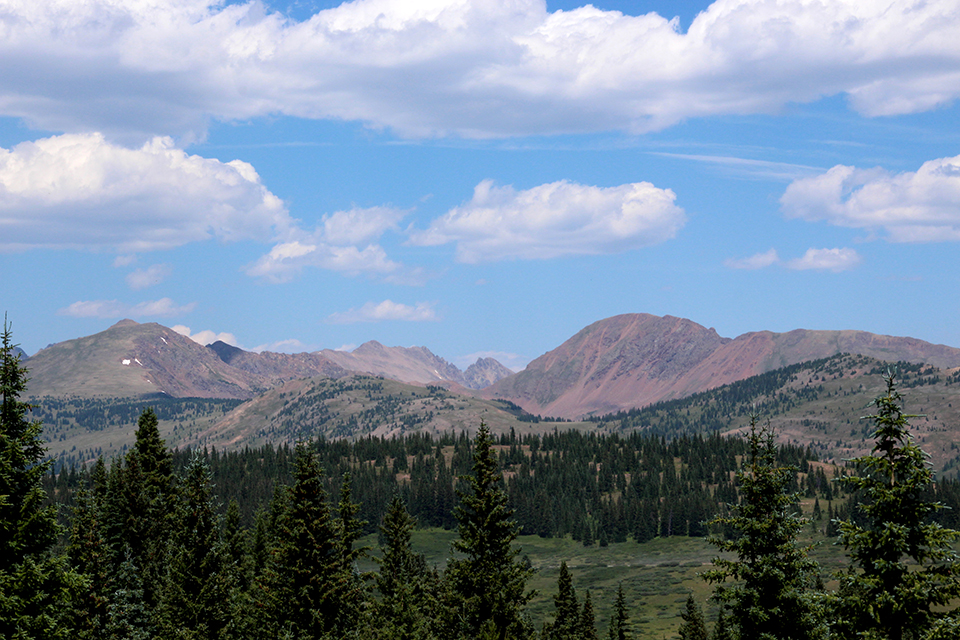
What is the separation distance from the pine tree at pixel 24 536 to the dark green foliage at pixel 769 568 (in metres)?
23.1

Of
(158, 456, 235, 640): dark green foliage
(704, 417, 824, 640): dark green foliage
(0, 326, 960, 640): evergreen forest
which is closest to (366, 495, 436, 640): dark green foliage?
(0, 326, 960, 640): evergreen forest

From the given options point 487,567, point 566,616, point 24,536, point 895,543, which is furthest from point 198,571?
point 895,543

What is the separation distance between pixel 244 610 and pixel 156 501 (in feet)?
49.9

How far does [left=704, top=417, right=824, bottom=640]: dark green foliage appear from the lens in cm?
3012

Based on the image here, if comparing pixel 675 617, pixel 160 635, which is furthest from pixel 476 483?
pixel 675 617

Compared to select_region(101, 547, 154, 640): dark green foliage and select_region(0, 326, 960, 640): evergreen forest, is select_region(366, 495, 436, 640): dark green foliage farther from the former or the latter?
select_region(101, 547, 154, 640): dark green foliage

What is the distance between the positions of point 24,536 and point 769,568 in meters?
26.1

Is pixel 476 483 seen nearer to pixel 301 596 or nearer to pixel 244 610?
pixel 301 596

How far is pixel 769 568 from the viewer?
98.7 ft

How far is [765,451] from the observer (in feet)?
105

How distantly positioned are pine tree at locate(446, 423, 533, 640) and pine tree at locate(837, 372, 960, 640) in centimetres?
2069

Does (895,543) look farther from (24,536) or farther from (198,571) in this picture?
(198,571)

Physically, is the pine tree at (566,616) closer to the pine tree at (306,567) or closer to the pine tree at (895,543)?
the pine tree at (306,567)

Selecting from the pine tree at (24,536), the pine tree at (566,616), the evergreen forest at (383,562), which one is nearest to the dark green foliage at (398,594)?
the evergreen forest at (383,562)
